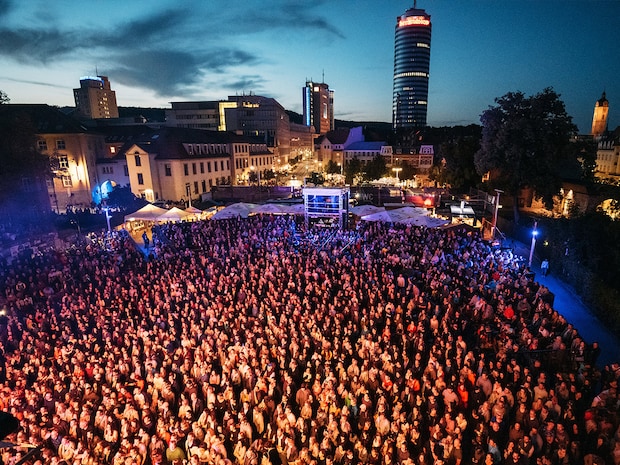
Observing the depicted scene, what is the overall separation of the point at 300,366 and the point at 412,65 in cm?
14543

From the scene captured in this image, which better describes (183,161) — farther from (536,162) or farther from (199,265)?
(536,162)

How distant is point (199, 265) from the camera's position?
1596 cm

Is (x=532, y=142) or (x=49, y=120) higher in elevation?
(x=49, y=120)

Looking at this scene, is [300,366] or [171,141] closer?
[300,366]

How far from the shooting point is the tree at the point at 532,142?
27.6 meters

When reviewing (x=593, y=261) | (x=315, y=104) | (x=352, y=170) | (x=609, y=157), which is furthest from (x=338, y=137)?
(x=315, y=104)

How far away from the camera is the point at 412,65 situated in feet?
441

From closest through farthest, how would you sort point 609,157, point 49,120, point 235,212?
1. point 235,212
2. point 49,120
3. point 609,157

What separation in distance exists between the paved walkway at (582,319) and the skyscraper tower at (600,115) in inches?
4762

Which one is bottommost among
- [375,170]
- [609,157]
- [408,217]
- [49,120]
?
[408,217]

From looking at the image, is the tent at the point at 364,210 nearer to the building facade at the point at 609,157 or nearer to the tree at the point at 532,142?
the tree at the point at 532,142

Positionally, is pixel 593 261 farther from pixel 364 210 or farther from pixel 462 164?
pixel 462 164

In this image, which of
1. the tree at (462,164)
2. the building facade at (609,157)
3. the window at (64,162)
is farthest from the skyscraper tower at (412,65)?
the window at (64,162)

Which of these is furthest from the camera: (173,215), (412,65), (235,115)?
(412,65)
